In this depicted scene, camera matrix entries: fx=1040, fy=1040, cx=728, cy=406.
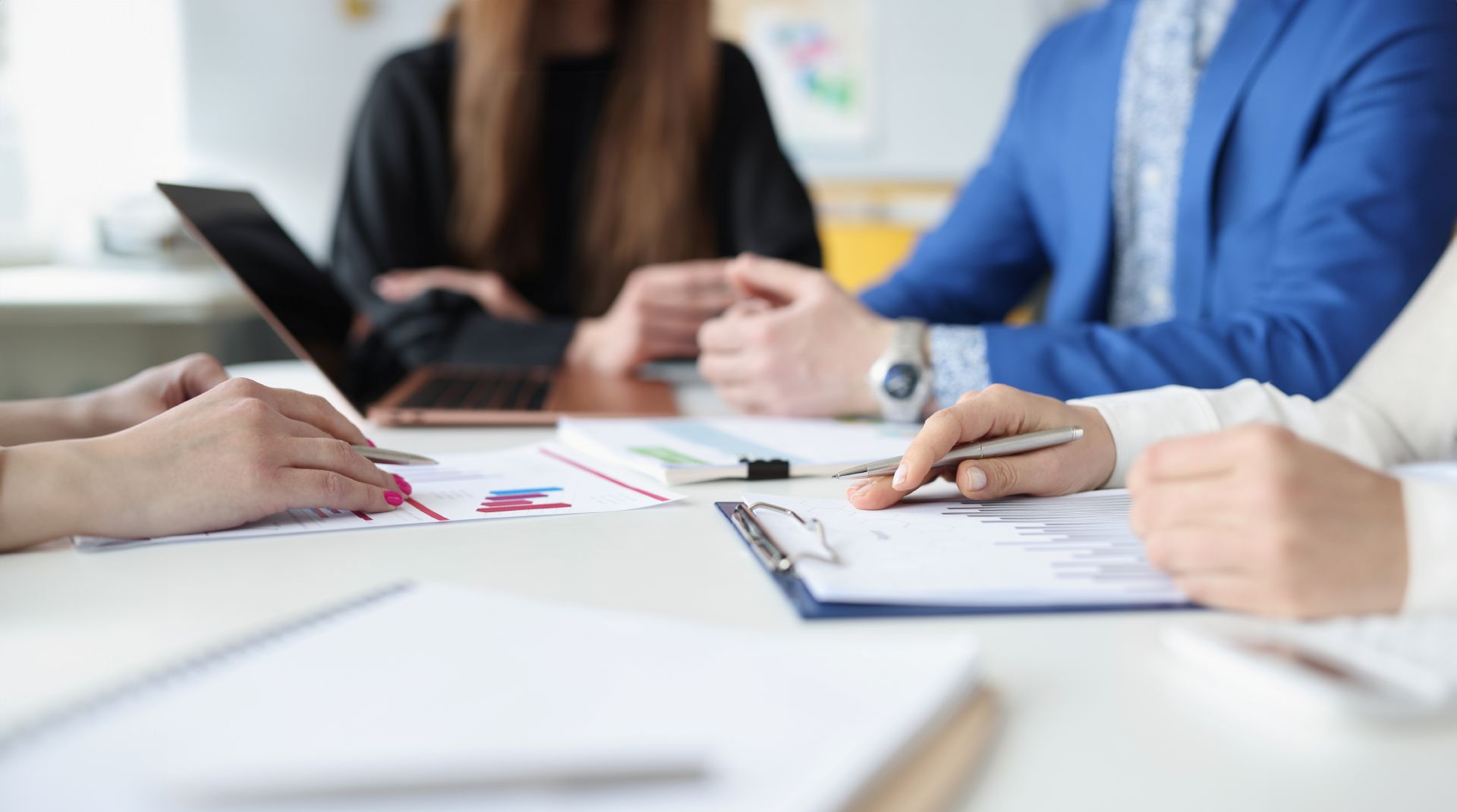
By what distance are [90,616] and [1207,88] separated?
1091mm

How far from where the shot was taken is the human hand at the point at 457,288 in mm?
1467

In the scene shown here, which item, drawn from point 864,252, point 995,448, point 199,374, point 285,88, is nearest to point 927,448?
point 995,448

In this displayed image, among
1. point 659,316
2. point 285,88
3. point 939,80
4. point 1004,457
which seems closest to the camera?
point 1004,457

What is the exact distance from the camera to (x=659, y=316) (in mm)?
1275

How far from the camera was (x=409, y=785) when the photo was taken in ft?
0.78

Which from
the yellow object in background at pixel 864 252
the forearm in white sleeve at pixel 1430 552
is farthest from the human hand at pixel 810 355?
the yellow object in background at pixel 864 252

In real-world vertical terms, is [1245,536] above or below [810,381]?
above

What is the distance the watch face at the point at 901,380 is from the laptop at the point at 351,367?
0.72 ft

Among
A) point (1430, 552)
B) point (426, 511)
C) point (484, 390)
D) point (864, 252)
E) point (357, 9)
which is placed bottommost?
point (864, 252)

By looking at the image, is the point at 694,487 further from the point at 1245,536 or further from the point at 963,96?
the point at 963,96

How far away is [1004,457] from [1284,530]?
218 millimetres

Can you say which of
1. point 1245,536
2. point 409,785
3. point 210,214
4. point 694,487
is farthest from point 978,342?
point 409,785

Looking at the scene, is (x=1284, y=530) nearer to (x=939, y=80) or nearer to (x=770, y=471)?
(x=770, y=471)

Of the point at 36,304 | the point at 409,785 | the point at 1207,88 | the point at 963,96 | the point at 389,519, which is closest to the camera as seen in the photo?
the point at 409,785
